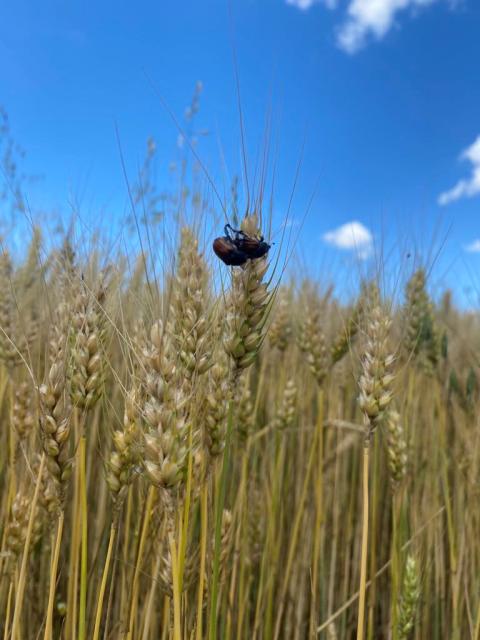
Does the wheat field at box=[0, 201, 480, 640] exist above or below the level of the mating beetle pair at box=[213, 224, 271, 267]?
below

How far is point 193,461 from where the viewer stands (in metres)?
Answer: 1.23

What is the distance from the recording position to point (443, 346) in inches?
113

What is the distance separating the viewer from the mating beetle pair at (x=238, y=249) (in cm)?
112

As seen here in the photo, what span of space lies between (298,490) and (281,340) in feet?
2.60

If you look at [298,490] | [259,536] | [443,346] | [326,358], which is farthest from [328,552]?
[443,346]

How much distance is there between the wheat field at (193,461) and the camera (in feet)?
3.53

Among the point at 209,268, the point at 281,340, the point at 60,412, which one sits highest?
the point at 281,340

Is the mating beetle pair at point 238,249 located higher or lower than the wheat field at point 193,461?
higher

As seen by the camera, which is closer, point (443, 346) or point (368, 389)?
point (368, 389)

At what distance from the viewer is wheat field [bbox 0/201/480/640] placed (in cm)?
108

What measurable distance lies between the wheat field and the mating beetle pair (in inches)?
1.0

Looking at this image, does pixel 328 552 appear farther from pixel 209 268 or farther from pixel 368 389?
pixel 209 268

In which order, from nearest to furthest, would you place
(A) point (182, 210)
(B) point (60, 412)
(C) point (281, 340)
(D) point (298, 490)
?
(B) point (60, 412), (A) point (182, 210), (D) point (298, 490), (C) point (281, 340)

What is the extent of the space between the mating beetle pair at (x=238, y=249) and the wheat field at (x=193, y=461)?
0.02 metres
